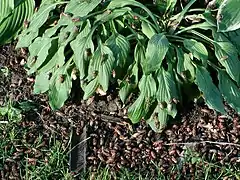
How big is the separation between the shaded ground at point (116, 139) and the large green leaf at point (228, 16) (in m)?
0.60

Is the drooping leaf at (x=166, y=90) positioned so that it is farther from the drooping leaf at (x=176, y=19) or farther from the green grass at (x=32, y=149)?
the green grass at (x=32, y=149)

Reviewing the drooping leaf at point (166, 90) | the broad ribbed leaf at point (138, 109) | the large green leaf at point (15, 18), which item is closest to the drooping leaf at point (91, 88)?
the broad ribbed leaf at point (138, 109)

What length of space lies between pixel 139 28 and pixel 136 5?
160 mm

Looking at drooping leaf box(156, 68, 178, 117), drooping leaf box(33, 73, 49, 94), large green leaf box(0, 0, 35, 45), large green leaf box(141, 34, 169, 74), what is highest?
large green leaf box(0, 0, 35, 45)

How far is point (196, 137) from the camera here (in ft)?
12.7

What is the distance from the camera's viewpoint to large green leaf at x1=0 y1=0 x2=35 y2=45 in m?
4.08

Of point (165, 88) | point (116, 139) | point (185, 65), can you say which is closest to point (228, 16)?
point (185, 65)

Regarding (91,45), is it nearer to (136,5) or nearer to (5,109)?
(136,5)

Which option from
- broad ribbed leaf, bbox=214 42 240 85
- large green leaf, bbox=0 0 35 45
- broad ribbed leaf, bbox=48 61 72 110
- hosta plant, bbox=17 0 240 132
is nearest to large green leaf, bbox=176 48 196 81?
hosta plant, bbox=17 0 240 132

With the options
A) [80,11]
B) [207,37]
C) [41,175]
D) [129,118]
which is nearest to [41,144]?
[41,175]

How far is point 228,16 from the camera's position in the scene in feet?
11.7

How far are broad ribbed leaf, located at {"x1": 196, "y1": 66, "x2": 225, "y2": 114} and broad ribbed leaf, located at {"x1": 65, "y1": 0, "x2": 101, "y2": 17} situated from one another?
0.68 meters

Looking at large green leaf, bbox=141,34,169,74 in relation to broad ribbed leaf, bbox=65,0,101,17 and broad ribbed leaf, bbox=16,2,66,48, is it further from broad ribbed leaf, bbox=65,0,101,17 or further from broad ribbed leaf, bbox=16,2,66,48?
A: broad ribbed leaf, bbox=16,2,66,48

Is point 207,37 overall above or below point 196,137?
above
